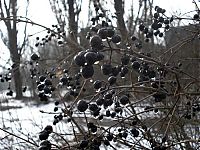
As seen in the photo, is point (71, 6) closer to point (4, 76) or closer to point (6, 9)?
point (6, 9)

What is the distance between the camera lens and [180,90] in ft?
5.53

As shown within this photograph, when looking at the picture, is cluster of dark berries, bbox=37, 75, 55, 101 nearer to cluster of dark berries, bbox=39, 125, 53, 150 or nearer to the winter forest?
the winter forest

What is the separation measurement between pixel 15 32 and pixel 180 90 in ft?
61.9

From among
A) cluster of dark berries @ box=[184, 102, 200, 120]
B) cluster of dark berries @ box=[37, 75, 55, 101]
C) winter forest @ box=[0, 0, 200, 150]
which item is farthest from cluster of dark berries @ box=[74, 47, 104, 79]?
cluster of dark berries @ box=[37, 75, 55, 101]

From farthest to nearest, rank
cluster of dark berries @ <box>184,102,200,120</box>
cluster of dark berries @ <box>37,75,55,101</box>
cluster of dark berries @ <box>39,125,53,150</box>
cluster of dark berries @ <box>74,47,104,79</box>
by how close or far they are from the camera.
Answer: cluster of dark berries @ <box>37,75,55,101</box>, cluster of dark berries @ <box>184,102,200,120</box>, cluster of dark berries @ <box>39,125,53,150</box>, cluster of dark berries @ <box>74,47,104,79</box>

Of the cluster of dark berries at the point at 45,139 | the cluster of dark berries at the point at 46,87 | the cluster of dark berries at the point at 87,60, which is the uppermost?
the cluster of dark berries at the point at 87,60

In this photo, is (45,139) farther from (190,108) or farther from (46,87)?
(190,108)

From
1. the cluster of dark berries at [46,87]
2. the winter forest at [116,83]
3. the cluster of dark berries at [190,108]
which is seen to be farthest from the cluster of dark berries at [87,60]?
the cluster of dark berries at [46,87]

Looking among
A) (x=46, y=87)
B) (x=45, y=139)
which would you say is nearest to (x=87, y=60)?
(x=45, y=139)

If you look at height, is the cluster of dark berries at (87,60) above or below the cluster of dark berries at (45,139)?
above

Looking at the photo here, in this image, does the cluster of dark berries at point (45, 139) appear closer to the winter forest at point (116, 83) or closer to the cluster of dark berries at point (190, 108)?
the winter forest at point (116, 83)

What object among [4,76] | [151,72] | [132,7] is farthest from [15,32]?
[151,72]

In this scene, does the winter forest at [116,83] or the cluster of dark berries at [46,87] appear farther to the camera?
the cluster of dark berries at [46,87]

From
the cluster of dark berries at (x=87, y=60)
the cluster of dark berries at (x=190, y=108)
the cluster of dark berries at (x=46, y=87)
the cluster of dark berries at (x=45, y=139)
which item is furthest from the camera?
the cluster of dark berries at (x=46, y=87)
